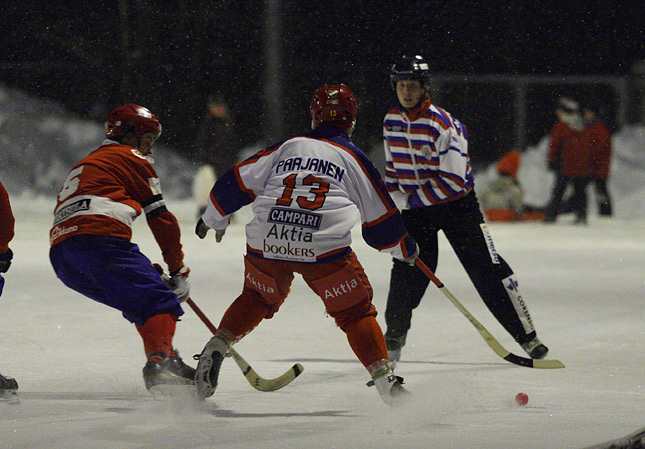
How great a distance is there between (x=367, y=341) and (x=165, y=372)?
0.75 metres

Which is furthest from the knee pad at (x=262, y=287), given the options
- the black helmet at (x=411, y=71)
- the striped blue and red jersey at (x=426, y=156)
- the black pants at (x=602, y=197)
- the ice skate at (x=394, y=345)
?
the black pants at (x=602, y=197)

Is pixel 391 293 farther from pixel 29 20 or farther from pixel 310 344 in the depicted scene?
pixel 29 20

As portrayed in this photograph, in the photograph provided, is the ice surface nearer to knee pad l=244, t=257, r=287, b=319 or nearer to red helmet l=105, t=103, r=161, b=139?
knee pad l=244, t=257, r=287, b=319

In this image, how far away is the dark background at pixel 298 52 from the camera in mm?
15219

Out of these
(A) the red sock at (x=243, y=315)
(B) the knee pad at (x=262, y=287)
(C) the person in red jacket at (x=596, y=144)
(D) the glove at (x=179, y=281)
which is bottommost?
(A) the red sock at (x=243, y=315)

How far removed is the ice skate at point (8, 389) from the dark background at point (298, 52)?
996 cm

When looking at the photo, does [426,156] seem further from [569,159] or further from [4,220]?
[569,159]

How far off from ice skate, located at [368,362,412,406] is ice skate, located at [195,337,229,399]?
1.88 feet

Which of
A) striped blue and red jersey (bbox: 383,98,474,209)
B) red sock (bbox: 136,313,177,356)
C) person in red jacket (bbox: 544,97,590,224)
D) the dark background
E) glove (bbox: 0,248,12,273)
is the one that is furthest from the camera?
the dark background

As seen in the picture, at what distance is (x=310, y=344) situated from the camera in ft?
18.1

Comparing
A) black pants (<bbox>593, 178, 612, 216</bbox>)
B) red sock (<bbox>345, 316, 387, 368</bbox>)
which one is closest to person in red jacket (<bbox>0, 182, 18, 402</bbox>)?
red sock (<bbox>345, 316, 387, 368</bbox>)

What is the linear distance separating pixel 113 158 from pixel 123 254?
396 mm

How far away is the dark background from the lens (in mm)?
15219

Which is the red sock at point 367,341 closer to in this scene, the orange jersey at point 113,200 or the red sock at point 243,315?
the red sock at point 243,315
